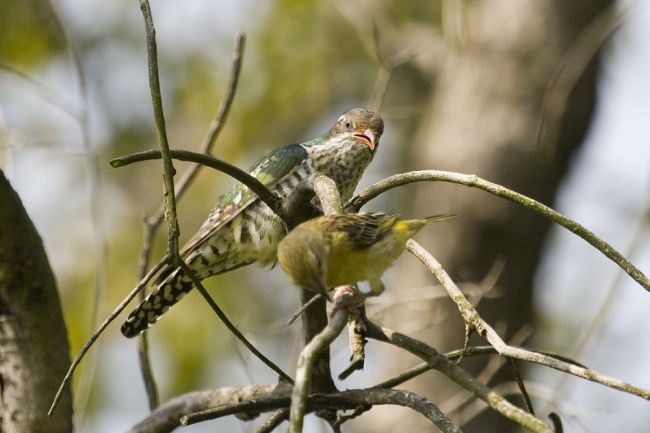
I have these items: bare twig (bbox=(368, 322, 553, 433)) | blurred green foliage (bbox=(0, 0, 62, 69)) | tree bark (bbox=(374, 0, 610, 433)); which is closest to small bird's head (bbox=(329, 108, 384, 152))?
tree bark (bbox=(374, 0, 610, 433))

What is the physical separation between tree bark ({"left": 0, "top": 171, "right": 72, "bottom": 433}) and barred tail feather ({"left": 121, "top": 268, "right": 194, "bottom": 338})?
851 mm

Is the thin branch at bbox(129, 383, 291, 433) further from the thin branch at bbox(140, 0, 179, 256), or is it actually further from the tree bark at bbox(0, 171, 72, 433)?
the thin branch at bbox(140, 0, 179, 256)

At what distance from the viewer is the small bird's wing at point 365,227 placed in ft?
8.92

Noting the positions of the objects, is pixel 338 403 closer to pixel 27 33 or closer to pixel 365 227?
pixel 365 227

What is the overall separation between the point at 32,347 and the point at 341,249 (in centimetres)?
107

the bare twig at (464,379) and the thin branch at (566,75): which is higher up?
the thin branch at (566,75)

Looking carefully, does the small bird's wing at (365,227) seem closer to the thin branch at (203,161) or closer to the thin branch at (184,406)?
the thin branch at (203,161)

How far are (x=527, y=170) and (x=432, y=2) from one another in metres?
2.62

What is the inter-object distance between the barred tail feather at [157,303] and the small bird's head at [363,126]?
1.15 m

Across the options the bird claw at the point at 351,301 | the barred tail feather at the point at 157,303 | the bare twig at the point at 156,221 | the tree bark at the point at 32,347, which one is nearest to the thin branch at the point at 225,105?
the bare twig at the point at 156,221

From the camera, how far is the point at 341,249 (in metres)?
2.66

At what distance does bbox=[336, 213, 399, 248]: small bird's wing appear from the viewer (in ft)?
8.92

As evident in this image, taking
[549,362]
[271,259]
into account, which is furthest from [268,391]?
[271,259]

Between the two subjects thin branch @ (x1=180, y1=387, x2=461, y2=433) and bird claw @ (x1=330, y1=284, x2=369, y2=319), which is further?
bird claw @ (x1=330, y1=284, x2=369, y2=319)
